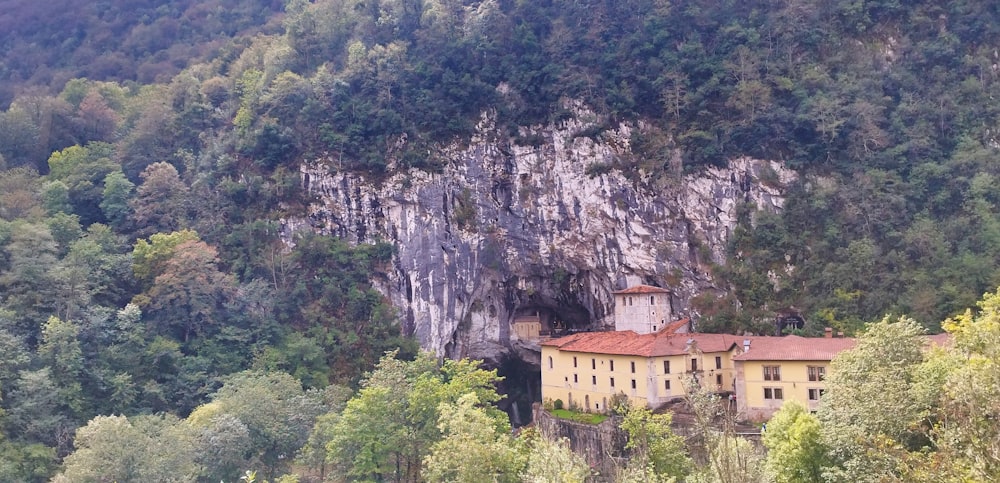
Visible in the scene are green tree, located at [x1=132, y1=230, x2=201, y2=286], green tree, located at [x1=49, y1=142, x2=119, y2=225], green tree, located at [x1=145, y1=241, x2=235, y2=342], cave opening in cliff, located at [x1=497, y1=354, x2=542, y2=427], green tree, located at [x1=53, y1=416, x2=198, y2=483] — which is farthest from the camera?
cave opening in cliff, located at [x1=497, y1=354, x2=542, y2=427]

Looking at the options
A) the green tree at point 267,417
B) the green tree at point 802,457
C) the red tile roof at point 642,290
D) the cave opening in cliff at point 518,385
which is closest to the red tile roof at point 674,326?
the red tile roof at point 642,290

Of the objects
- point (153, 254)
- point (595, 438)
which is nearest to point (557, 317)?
point (595, 438)

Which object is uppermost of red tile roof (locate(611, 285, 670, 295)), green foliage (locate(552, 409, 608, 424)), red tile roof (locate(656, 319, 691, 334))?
red tile roof (locate(611, 285, 670, 295))

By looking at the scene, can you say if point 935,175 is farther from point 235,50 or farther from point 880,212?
point 235,50

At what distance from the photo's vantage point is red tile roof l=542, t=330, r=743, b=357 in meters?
38.8

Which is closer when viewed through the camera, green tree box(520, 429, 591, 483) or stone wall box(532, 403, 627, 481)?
green tree box(520, 429, 591, 483)

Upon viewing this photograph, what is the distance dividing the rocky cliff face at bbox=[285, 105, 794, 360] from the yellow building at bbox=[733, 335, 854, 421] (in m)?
10.9

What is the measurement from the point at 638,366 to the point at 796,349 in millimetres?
7010

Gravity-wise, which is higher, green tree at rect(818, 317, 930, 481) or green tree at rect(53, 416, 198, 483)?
green tree at rect(818, 317, 930, 481)

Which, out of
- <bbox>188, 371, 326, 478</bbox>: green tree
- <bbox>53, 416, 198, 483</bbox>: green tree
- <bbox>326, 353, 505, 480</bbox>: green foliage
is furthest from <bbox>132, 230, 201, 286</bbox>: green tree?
<bbox>326, 353, 505, 480</bbox>: green foliage

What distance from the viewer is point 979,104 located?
45062mm

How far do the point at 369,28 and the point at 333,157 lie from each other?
1082 centimetres

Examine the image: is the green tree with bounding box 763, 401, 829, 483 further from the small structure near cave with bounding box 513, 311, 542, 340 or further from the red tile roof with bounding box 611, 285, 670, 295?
the small structure near cave with bounding box 513, 311, 542, 340

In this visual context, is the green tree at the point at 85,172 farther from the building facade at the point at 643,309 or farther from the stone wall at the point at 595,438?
the building facade at the point at 643,309
